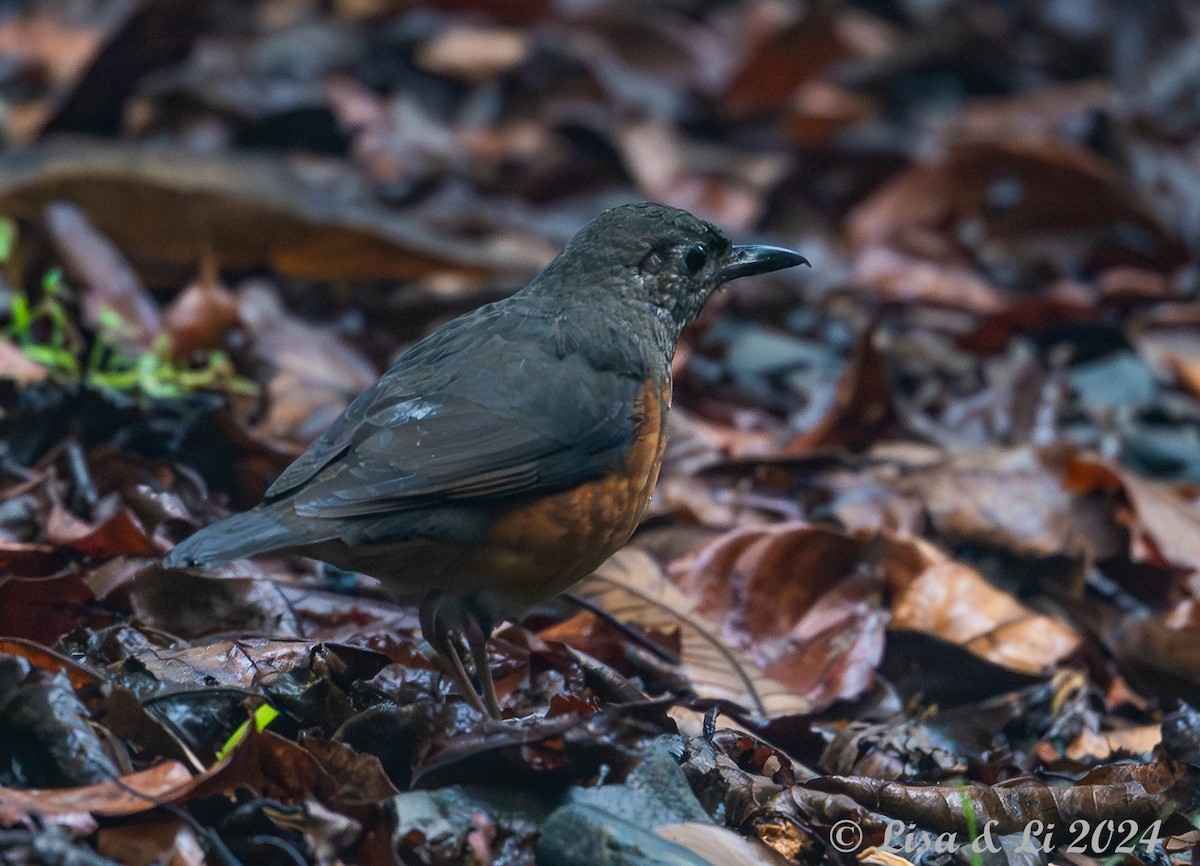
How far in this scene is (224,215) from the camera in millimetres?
6266

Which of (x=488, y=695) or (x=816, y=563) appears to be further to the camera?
(x=816, y=563)

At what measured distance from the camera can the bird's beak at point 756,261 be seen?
445 centimetres

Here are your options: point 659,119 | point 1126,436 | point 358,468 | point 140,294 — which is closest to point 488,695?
point 358,468

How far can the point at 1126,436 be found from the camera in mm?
6391

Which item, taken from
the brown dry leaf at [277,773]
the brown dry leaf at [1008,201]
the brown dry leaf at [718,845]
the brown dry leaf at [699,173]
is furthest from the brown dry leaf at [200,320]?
the brown dry leaf at [1008,201]

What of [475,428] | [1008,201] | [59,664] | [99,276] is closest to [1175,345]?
[1008,201]

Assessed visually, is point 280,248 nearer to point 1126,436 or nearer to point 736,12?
point 1126,436

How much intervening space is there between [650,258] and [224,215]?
2.71 m

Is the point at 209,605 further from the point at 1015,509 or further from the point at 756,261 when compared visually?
the point at 1015,509

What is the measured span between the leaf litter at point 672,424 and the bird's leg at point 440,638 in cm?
6

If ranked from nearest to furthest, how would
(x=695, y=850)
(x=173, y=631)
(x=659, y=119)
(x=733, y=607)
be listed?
(x=695, y=850) < (x=173, y=631) < (x=733, y=607) < (x=659, y=119)

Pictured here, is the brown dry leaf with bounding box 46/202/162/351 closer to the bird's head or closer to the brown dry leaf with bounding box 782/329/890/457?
the bird's head

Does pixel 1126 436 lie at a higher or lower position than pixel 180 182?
lower

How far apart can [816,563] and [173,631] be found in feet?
6.80
